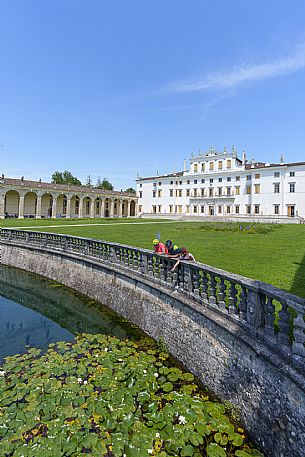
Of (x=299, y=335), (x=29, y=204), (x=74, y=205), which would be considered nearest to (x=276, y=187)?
(x=74, y=205)

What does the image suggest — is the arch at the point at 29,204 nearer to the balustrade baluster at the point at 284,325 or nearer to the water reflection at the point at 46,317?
the water reflection at the point at 46,317

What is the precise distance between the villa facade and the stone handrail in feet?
138

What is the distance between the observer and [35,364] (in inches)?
228

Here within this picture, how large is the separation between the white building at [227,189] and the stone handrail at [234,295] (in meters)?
41.3

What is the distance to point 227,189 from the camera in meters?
56.3

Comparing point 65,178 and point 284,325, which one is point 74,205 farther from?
point 284,325

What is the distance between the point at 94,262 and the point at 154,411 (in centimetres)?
696

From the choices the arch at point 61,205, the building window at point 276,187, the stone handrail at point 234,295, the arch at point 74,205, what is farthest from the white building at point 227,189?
the stone handrail at point 234,295

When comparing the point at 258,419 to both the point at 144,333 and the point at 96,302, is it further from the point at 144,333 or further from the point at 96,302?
the point at 96,302

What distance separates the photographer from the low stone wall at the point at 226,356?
132 inches

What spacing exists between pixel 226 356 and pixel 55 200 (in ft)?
173

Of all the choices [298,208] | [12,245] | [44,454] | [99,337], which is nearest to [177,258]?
[99,337]

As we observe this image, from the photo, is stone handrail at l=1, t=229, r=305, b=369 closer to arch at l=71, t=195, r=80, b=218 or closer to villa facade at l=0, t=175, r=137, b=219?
villa facade at l=0, t=175, r=137, b=219

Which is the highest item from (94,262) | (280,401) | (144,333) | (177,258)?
(177,258)
